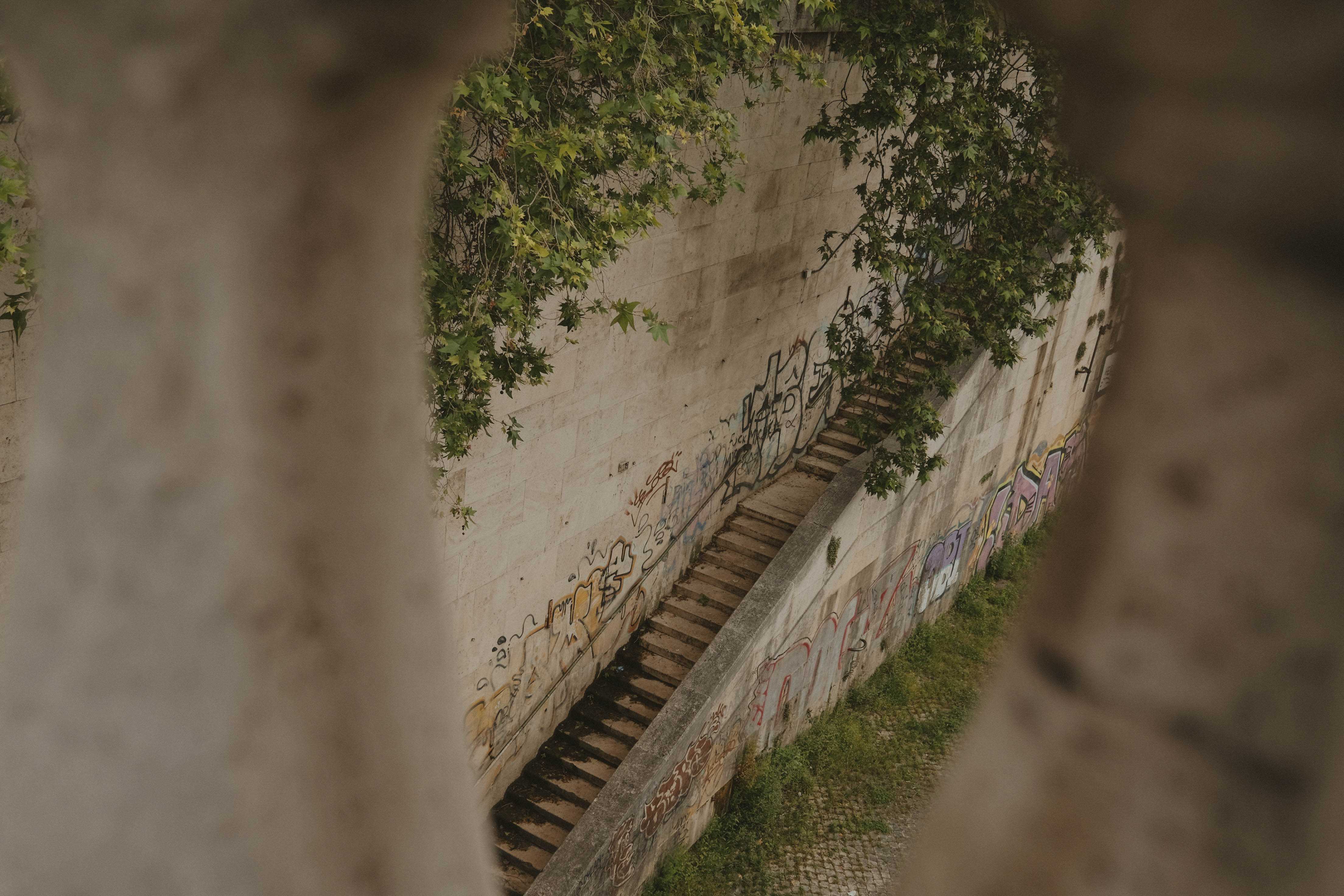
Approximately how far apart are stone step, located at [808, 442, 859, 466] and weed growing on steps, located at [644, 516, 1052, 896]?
2789mm

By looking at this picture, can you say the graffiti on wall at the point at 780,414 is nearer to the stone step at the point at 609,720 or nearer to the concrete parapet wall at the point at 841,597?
the concrete parapet wall at the point at 841,597

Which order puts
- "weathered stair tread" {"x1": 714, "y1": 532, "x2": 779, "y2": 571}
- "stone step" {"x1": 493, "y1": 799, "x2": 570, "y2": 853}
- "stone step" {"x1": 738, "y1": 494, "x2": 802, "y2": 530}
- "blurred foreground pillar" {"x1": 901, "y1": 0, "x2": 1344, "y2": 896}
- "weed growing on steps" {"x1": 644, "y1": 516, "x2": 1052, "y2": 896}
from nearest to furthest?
"blurred foreground pillar" {"x1": 901, "y1": 0, "x2": 1344, "y2": 896}, "stone step" {"x1": 493, "y1": 799, "x2": 570, "y2": 853}, "weed growing on steps" {"x1": 644, "y1": 516, "x2": 1052, "y2": 896}, "weathered stair tread" {"x1": 714, "y1": 532, "x2": 779, "y2": 571}, "stone step" {"x1": 738, "y1": 494, "x2": 802, "y2": 530}

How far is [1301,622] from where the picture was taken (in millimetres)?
734

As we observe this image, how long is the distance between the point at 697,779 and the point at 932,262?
8.57 meters

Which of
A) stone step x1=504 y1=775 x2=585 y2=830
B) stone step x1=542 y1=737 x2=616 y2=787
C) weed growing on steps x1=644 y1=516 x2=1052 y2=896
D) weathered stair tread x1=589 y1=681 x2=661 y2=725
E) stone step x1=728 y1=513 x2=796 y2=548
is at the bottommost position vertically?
weed growing on steps x1=644 y1=516 x2=1052 y2=896

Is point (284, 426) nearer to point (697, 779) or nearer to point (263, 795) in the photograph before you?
point (263, 795)

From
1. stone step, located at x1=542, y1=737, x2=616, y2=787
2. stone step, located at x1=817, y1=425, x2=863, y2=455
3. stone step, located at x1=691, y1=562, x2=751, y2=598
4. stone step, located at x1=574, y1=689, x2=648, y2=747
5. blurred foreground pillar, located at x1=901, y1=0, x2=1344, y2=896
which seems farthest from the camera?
stone step, located at x1=817, y1=425, x2=863, y2=455

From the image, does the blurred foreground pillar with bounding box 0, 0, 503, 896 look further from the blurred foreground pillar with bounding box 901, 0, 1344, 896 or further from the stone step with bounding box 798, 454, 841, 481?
the stone step with bounding box 798, 454, 841, 481

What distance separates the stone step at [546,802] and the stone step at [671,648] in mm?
2041

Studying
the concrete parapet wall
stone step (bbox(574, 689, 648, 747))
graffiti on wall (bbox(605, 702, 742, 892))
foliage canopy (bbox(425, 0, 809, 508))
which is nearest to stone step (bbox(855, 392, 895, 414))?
the concrete parapet wall

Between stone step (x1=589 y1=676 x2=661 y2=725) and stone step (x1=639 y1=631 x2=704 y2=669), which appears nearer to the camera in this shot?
stone step (x1=589 y1=676 x2=661 y2=725)

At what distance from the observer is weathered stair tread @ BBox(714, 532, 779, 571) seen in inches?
536

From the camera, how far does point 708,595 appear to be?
13289mm

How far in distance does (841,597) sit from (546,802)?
4.45 m
